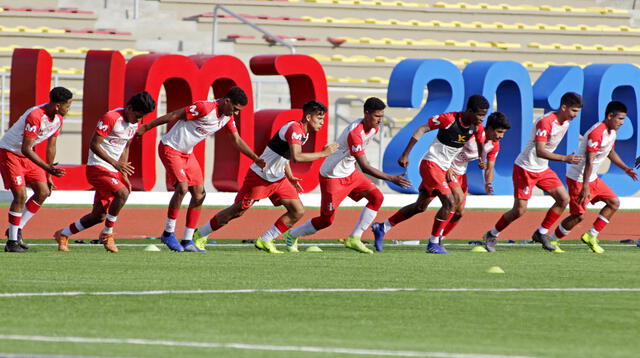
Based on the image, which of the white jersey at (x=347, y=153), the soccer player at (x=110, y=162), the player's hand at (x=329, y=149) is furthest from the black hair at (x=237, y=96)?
the white jersey at (x=347, y=153)

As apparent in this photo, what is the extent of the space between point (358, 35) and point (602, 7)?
891 cm

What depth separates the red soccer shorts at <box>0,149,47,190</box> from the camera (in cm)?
1410

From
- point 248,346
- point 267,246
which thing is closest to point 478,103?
point 267,246

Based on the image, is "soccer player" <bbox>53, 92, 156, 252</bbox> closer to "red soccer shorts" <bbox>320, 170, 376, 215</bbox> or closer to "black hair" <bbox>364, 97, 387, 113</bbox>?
"red soccer shorts" <bbox>320, 170, 376, 215</bbox>

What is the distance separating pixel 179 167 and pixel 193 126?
0.52m

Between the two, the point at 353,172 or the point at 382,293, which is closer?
the point at 382,293

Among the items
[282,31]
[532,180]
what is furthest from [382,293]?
[282,31]

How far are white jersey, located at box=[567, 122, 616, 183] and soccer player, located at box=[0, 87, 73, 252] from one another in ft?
21.3

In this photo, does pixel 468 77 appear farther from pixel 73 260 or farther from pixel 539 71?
pixel 73 260

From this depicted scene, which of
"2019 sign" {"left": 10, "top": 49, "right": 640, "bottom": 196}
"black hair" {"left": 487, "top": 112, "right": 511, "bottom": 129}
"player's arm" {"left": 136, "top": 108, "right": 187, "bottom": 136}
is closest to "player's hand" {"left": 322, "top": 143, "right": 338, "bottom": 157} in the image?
"player's arm" {"left": 136, "top": 108, "right": 187, "bottom": 136}

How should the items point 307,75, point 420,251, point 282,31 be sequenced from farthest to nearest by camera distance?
point 282,31 → point 307,75 → point 420,251

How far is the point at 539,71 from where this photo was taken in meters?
34.2

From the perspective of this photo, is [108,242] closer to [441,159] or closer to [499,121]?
[441,159]

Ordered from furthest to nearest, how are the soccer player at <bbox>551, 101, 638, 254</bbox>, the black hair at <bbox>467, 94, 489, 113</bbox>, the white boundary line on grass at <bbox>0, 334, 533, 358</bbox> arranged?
the soccer player at <bbox>551, 101, 638, 254</bbox> → the black hair at <bbox>467, 94, 489, 113</bbox> → the white boundary line on grass at <bbox>0, 334, 533, 358</bbox>
